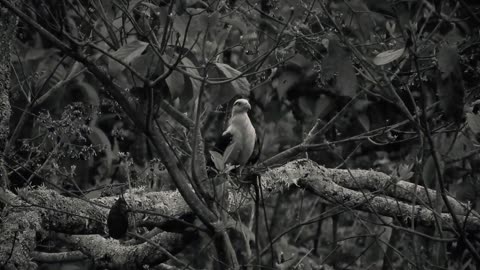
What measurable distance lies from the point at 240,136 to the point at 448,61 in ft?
10.2

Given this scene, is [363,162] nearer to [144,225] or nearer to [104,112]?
[104,112]

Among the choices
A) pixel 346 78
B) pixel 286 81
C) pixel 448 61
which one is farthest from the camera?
pixel 286 81

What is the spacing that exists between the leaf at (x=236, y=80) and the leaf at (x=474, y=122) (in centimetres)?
90

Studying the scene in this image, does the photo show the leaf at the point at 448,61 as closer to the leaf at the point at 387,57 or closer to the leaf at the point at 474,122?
the leaf at the point at 387,57

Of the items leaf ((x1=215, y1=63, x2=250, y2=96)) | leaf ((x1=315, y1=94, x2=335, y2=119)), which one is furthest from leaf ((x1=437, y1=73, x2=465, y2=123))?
leaf ((x1=315, y1=94, x2=335, y2=119))

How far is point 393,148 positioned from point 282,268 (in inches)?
134

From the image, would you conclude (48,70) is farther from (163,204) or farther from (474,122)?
(474,122)

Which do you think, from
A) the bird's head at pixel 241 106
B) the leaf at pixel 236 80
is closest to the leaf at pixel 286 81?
the leaf at pixel 236 80

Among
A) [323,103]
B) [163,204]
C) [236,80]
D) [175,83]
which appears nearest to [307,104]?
[323,103]

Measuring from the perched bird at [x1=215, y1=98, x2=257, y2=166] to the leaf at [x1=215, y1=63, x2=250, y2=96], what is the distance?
2.32 metres

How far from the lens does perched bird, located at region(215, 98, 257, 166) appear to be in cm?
554

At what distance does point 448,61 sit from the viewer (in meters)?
2.56

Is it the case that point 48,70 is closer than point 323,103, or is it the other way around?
point 323,103

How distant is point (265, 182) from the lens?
15.0ft
